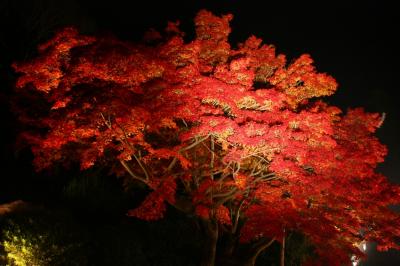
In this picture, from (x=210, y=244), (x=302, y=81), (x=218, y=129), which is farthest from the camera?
(x=210, y=244)

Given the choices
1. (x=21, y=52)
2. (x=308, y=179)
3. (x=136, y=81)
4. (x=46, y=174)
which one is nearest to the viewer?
(x=136, y=81)

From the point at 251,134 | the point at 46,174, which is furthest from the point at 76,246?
the point at 46,174

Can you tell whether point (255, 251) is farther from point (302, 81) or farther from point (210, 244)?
point (302, 81)

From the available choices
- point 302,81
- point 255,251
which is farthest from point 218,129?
point 255,251

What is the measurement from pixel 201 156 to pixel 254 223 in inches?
115


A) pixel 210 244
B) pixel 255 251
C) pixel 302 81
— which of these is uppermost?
pixel 302 81

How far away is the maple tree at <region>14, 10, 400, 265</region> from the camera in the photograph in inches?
364

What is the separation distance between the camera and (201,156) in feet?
39.1

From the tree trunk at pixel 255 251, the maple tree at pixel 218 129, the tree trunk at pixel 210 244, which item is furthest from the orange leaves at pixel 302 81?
the tree trunk at pixel 255 251

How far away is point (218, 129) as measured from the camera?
949cm

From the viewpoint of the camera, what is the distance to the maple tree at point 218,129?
9.24 m

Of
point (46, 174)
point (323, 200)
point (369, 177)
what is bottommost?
point (46, 174)

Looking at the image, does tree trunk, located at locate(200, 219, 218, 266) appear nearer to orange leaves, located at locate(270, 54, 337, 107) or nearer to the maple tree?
the maple tree

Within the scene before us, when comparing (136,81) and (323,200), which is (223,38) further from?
(323,200)
